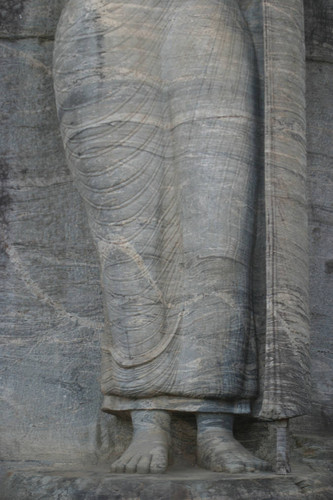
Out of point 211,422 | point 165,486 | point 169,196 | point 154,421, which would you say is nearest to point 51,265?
point 169,196

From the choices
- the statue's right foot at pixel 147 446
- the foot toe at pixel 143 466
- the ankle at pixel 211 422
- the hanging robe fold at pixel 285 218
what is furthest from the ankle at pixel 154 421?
the hanging robe fold at pixel 285 218

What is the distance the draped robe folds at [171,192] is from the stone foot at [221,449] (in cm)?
7

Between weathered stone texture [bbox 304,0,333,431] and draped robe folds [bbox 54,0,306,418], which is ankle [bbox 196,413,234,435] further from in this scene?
weathered stone texture [bbox 304,0,333,431]

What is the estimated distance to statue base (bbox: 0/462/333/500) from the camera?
13.4 ft

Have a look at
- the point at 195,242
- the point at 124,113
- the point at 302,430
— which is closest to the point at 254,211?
the point at 195,242

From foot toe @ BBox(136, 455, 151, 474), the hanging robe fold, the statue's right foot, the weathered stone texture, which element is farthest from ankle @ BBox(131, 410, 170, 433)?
the weathered stone texture

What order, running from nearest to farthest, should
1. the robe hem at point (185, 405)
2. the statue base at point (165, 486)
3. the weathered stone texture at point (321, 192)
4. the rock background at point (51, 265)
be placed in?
the statue base at point (165, 486) < the robe hem at point (185, 405) < the rock background at point (51, 265) < the weathered stone texture at point (321, 192)

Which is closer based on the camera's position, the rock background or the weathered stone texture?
the rock background

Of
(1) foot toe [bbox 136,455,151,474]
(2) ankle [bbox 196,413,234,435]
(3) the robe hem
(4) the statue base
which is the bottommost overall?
(4) the statue base

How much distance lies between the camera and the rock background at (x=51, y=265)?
515 cm

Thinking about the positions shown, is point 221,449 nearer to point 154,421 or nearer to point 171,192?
point 154,421

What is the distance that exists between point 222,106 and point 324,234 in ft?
3.50

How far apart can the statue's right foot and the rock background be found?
1.28 ft

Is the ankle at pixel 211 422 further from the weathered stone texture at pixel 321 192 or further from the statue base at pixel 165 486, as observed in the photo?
the weathered stone texture at pixel 321 192
